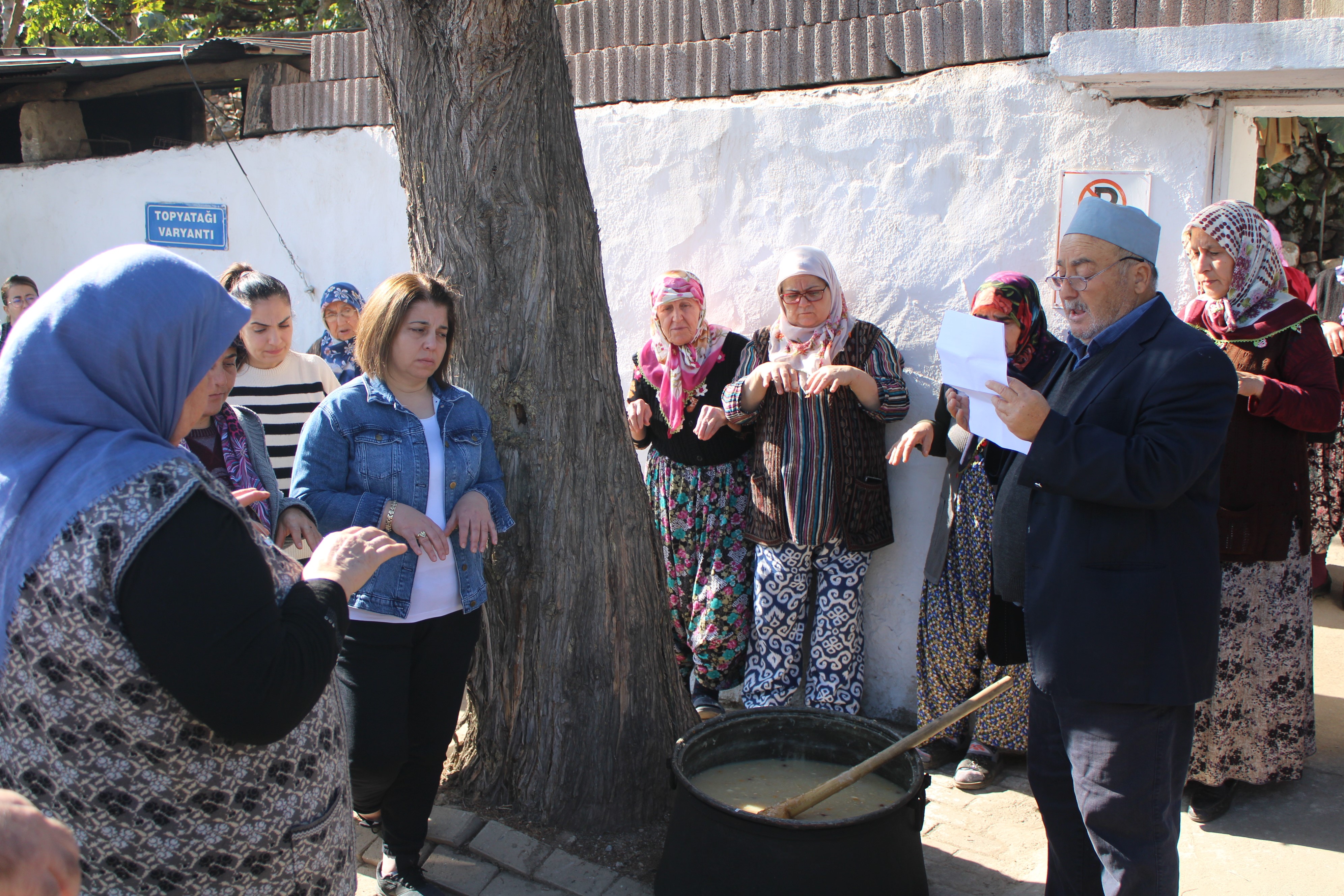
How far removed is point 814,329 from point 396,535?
78.1 inches

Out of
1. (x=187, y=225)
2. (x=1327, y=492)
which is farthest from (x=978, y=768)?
(x=187, y=225)

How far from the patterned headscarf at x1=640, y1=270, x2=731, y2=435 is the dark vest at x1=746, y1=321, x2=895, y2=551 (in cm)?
37

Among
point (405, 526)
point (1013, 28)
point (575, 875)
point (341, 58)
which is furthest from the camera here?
point (341, 58)

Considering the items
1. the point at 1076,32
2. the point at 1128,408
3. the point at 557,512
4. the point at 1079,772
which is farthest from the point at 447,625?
the point at 1076,32

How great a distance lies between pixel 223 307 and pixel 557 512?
5.43ft

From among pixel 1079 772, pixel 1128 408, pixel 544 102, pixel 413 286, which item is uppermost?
pixel 544 102

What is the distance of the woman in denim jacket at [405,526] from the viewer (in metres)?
2.72

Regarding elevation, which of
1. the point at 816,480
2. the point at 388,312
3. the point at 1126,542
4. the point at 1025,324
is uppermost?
the point at 388,312

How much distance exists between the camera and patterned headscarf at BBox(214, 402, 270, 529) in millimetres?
2957

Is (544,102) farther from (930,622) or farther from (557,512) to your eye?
(930,622)

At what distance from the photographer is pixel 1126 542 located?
2211 mm

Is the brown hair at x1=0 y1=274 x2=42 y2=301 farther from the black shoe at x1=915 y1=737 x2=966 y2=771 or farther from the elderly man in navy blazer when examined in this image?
the elderly man in navy blazer

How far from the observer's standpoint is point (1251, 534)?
3205 millimetres

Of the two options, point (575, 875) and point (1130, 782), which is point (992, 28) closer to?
point (1130, 782)
